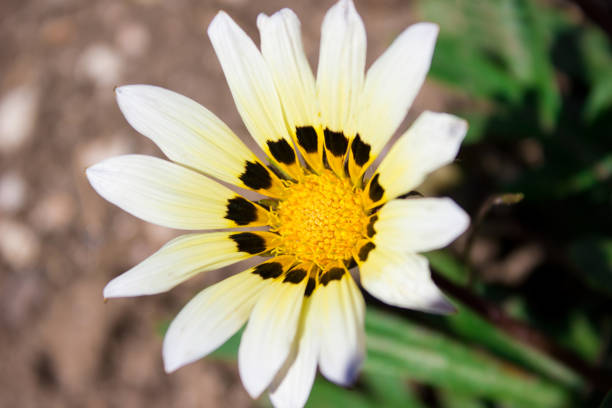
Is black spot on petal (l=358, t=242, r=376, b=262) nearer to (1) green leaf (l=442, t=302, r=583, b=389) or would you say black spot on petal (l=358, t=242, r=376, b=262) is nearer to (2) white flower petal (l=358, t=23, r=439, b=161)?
(2) white flower petal (l=358, t=23, r=439, b=161)

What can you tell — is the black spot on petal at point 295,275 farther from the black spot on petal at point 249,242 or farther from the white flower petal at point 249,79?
the white flower petal at point 249,79

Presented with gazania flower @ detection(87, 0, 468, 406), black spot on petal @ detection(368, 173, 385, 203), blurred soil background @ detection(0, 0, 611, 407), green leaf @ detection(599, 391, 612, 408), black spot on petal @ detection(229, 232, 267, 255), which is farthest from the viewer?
blurred soil background @ detection(0, 0, 611, 407)

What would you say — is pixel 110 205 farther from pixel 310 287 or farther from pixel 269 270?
pixel 310 287

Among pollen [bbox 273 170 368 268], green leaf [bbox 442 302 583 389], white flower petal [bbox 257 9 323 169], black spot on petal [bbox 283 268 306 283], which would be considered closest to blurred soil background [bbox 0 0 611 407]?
green leaf [bbox 442 302 583 389]

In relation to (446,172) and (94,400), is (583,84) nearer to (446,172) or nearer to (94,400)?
(446,172)

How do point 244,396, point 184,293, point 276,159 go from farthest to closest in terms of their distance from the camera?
point 184,293, point 244,396, point 276,159

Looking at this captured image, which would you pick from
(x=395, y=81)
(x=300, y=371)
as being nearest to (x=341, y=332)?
(x=300, y=371)

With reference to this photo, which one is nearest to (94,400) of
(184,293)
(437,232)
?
(184,293)
